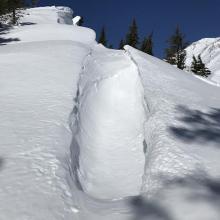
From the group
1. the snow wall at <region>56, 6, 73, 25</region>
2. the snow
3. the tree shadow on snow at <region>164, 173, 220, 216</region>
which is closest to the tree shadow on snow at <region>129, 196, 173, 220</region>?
the tree shadow on snow at <region>164, 173, 220, 216</region>

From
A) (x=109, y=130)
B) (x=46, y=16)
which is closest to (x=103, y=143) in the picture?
(x=109, y=130)

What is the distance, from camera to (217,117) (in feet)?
36.7

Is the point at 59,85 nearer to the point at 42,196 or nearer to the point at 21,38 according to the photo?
the point at 42,196

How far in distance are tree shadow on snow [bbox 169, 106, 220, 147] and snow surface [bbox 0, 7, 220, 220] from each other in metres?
0.03

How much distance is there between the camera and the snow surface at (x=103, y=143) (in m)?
5.98

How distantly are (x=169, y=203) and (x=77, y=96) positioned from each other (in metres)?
7.22

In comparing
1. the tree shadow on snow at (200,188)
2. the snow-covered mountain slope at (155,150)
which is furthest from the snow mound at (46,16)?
the tree shadow on snow at (200,188)

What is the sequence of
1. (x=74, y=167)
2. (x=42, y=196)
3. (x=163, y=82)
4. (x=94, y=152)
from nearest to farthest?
(x=42, y=196) < (x=74, y=167) < (x=94, y=152) < (x=163, y=82)

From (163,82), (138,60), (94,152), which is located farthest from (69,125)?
(138,60)

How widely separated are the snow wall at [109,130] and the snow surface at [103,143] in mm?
34

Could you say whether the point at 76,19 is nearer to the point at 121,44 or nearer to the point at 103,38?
the point at 103,38

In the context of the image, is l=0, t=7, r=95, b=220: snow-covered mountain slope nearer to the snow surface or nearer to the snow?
the snow surface

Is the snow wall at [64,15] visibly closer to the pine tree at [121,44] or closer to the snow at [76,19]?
the snow at [76,19]

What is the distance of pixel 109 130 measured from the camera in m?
12.6
